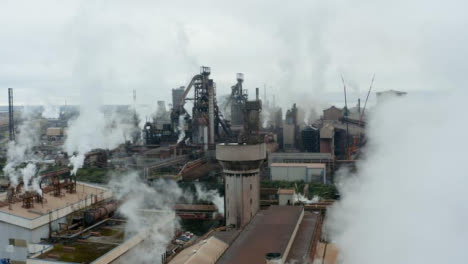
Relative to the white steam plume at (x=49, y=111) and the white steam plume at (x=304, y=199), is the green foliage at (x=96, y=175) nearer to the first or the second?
the white steam plume at (x=304, y=199)

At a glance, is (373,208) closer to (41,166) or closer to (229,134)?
(41,166)

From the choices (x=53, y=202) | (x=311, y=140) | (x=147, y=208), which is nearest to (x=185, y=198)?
(x=147, y=208)

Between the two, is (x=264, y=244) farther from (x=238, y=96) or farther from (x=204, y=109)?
(x=238, y=96)

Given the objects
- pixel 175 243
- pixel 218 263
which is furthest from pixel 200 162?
pixel 218 263

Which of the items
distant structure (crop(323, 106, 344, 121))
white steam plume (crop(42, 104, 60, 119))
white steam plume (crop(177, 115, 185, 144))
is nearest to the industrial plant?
white steam plume (crop(177, 115, 185, 144))

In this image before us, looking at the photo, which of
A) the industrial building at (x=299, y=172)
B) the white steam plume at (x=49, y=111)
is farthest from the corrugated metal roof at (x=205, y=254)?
the white steam plume at (x=49, y=111)

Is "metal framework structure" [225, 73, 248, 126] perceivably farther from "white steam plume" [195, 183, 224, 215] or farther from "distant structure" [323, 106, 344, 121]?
"white steam plume" [195, 183, 224, 215]
